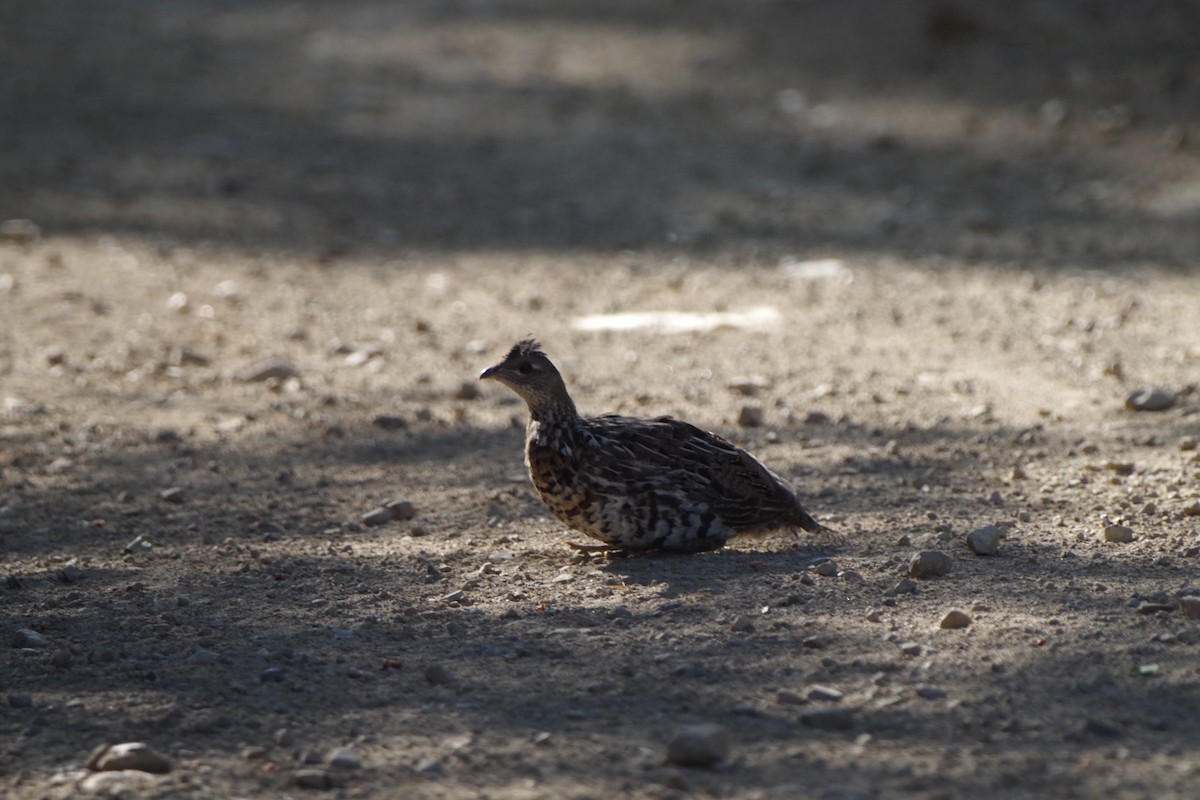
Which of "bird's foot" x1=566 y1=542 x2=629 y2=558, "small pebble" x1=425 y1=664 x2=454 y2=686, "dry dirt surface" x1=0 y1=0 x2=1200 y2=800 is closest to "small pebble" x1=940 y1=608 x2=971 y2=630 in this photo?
"dry dirt surface" x1=0 y1=0 x2=1200 y2=800

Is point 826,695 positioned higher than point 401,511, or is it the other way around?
point 401,511

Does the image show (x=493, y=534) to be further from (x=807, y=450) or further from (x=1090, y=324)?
(x=1090, y=324)

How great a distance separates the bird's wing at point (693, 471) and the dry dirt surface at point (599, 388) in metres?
0.19

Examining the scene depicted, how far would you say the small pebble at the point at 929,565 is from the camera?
4.88m

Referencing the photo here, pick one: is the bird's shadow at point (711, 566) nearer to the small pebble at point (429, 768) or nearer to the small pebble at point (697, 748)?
the small pebble at point (697, 748)

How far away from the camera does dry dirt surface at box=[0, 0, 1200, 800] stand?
13.1 feet

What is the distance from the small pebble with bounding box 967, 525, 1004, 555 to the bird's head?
1.43 m

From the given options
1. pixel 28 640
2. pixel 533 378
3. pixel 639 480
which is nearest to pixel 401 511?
pixel 533 378

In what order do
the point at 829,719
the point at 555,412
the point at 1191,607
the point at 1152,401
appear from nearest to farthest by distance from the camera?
1. the point at 829,719
2. the point at 1191,607
3. the point at 555,412
4. the point at 1152,401

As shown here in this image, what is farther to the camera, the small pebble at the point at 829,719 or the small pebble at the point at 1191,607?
the small pebble at the point at 1191,607

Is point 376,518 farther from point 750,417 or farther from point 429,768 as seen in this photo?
point 429,768

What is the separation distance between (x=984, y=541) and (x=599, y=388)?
277cm

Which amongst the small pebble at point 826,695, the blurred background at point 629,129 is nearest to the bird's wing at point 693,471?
the small pebble at point 826,695

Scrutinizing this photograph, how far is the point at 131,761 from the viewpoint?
3.77 meters
